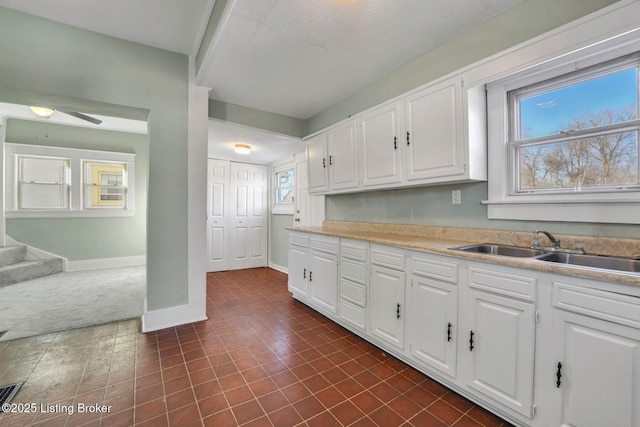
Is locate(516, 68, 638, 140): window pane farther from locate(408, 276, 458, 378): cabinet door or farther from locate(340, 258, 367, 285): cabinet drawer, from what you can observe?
locate(340, 258, 367, 285): cabinet drawer

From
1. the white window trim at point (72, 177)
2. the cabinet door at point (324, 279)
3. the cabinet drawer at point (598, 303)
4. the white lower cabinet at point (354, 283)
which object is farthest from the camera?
the white window trim at point (72, 177)

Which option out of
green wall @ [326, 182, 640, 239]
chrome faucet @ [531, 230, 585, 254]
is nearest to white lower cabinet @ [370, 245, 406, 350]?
green wall @ [326, 182, 640, 239]

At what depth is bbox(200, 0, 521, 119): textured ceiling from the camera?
69.6 inches

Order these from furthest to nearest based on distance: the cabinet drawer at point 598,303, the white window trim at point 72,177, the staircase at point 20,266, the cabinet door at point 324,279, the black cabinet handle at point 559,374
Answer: the white window trim at point 72,177 → the staircase at point 20,266 → the cabinet door at point 324,279 → the black cabinet handle at point 559,374 → the cabinet drawer at point 598,303

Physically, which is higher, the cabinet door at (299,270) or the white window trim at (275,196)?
the white window trim at (275,196)

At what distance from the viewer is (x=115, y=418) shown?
1496 millimetres

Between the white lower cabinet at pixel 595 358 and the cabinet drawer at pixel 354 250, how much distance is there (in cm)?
130

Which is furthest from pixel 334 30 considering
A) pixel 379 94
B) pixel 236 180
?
pixel 236 180

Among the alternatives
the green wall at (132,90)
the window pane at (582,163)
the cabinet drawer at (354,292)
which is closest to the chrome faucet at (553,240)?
the window pane at (582,163)

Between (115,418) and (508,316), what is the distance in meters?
2.22

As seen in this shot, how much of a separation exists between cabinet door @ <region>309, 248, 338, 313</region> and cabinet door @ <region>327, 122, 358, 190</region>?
833 mm

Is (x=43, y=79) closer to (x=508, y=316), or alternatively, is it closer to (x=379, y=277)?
(x=379, y=277)

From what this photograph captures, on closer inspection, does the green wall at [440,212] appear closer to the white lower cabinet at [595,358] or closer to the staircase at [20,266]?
the white lower cabinet at [595,358]

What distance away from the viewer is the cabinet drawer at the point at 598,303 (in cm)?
106
